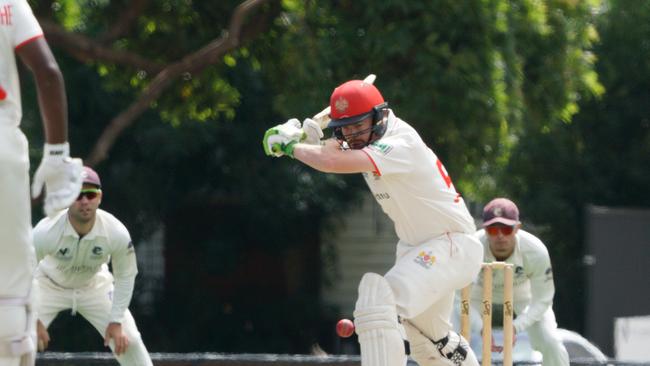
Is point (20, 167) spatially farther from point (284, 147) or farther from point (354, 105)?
point (354, 105)

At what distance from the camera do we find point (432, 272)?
234 inches

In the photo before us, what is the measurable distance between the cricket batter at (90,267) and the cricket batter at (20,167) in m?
2.74

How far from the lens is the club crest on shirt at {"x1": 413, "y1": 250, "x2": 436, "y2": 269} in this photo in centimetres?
595

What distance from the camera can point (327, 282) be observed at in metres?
16.1

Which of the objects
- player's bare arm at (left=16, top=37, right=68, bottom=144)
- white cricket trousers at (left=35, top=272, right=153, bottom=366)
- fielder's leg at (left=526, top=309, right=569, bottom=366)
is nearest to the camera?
player's bare arm at (left=16, top=37, right=68, bottom=144)

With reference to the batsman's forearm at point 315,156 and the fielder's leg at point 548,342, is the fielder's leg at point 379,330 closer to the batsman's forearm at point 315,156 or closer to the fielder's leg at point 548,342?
the batsman's forearm at point 315,156

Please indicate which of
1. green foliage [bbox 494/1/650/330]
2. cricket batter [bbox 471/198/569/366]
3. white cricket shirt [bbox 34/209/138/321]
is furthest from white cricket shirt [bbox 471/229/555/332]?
green foliage [bbox 494/1/650/330]

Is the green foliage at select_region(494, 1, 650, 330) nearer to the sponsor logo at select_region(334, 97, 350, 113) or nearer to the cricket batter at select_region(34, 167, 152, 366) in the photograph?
the cricket batter at select_region(34, 167, 152, 366)

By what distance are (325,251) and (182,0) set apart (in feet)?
17.0

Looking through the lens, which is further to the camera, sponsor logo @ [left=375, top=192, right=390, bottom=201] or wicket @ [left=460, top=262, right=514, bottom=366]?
wicket @ [left=460, top=262, right=514, bottom=366]

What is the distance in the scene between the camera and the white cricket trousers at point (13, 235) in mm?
4266

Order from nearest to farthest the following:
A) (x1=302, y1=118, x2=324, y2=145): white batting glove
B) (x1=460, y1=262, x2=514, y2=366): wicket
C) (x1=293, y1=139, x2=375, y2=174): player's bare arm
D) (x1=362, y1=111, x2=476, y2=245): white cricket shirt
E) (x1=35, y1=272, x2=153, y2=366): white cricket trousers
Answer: (x1=293, y1=139, x2=375, y2=174): player's bare arm
(x1=362, y1=111, x2=476, y2=245): white cricket shirt
(x1=302, y1=118, x2=324, y2=145): white batting glove
(x1=460, y1=262, x2=514, y2=366): wicket
(x1=35, y1=272, x2=153, y2=366): white cricket trousers

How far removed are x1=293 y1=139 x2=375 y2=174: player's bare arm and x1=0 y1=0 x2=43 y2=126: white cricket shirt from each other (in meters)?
1.67

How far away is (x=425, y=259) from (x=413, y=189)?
0.29 meters
